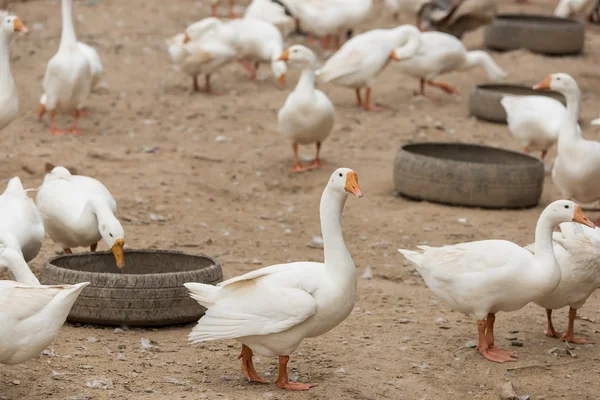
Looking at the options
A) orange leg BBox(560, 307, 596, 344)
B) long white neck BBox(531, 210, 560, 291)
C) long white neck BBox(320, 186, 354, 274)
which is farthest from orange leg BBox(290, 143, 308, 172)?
long white neck BBox(320, 186, 354, 274)

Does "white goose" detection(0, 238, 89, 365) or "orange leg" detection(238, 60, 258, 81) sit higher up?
"white goose" detection(0, 238, 89, 365)

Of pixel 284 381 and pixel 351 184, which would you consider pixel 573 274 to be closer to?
pixel 351 184

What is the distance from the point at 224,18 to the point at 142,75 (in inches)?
159

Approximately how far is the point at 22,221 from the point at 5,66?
3521mm

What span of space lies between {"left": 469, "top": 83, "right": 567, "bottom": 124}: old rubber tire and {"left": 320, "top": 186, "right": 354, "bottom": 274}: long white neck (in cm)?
726

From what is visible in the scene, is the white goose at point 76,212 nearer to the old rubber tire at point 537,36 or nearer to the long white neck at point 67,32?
the long white neck at point 67,32

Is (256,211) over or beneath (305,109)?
beneath

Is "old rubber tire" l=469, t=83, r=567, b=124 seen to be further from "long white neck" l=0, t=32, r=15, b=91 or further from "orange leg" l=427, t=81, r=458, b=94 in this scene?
"long white neck" l=0, t=32, r=15, b=91

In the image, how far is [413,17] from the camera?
16.4 meters

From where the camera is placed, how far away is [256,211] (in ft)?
28.8

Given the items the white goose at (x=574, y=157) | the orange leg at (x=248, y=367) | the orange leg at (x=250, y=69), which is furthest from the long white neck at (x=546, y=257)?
the orange leg at (x=250, y=69)

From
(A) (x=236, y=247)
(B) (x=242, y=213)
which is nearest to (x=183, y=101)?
(B) (x=242, y=213)

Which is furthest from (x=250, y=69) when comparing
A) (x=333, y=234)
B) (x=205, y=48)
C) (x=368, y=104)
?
(x=333, y=234)

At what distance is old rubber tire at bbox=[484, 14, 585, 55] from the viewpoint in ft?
50.3
